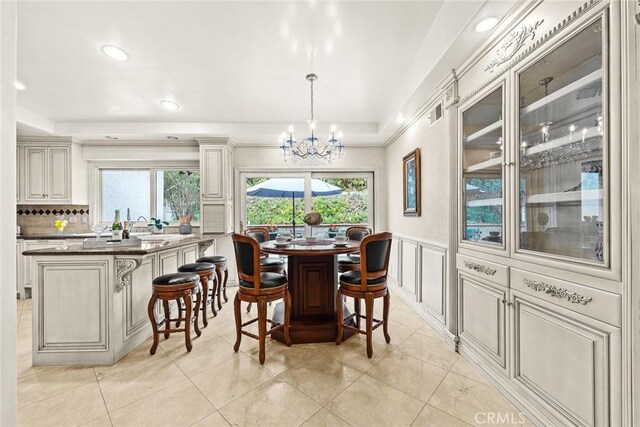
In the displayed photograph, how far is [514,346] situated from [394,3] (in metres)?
2.50

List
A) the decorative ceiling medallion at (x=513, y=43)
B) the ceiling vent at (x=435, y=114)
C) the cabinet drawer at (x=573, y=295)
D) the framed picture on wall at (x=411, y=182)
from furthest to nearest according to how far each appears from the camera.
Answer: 1. the framed picture on wall at (x=411, y=182)
2. the ceiling vent at (x=435, y=114)
3. the decorative ceiling medallion at (x=513, y=43)
4. the cabinet drawer at (x=573, y=295)

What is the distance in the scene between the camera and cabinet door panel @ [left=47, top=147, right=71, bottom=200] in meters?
4.28

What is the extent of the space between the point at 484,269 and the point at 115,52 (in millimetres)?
3686

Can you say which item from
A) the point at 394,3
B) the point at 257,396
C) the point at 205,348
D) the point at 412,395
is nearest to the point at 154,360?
the point at 205,348

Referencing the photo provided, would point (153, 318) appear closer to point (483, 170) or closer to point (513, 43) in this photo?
point (483, 170)

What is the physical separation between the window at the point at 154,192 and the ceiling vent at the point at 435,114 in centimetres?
396

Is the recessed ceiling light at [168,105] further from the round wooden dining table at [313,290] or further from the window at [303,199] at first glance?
the round wooden dining table at [313,290]

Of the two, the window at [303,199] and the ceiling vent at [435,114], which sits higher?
the ceiling vent at [435,114]

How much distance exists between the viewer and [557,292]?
141 centimetres

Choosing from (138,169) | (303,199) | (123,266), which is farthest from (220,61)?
(138,169)

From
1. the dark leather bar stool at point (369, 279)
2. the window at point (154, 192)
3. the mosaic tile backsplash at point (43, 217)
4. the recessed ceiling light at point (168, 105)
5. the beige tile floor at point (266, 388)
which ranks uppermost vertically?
the recessed ceiling light at point (168, 105)

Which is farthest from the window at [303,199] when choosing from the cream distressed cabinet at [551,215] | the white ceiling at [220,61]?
the cream distressed cabinet at [551,215]

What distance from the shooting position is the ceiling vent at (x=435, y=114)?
8.96 ft

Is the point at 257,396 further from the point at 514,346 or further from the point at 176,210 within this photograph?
the point at 176,210
